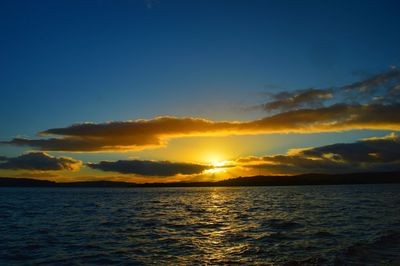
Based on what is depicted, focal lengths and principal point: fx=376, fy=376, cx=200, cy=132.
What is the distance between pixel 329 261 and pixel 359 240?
8.71 meters

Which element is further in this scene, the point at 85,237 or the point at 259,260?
the point at 85,237

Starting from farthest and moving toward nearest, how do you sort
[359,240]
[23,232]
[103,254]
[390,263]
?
[23,232]
[359,240]
[103,254]
[390,263]

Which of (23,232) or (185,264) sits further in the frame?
(23,232)

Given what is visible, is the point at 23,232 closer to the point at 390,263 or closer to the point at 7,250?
the point at 7,250

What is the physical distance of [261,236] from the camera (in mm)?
32500

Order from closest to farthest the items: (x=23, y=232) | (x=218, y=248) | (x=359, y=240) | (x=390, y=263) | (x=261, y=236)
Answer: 1. (x=390, y=263)
2. (x=218, y=248)
3. (x=359, y=240)
4. (x=261, y=236)
5. (x=23, y=232)

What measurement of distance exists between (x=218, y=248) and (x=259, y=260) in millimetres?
4964

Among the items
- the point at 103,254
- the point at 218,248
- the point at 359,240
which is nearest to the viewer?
the point at 103,254

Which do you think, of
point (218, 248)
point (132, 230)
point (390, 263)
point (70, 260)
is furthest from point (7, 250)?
point (390, 263)

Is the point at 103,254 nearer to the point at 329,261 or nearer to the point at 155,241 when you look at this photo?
the point at 155,241

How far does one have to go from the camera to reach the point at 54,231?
37688mm

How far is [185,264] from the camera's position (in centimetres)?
2267

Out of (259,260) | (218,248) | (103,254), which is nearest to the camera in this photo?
(259,260)

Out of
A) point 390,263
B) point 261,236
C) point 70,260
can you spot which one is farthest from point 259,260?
point 70,260
